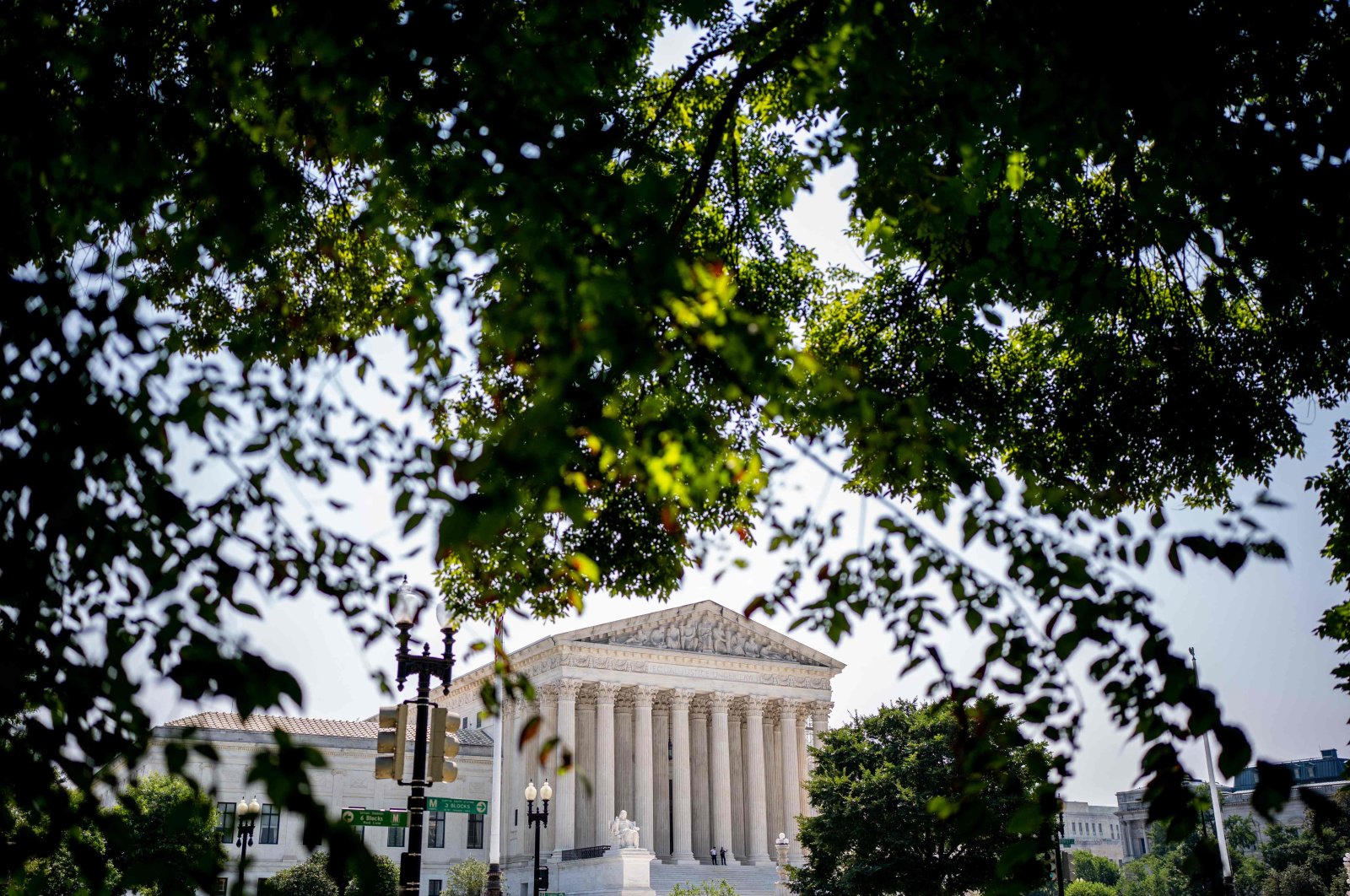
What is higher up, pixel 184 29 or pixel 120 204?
pixel 184 29

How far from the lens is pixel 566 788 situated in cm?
5625

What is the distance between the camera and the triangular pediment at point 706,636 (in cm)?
6138

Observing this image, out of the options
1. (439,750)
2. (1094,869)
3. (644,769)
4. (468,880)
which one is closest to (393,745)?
(439,750)

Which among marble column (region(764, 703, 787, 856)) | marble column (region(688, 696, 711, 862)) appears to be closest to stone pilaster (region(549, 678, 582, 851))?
marble column (region(688, 696, 711, 862))

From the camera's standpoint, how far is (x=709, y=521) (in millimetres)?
12453

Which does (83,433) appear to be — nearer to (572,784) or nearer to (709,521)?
(709,521)

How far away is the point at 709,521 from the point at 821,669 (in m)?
56.8

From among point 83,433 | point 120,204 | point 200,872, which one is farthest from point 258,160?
point 200,872

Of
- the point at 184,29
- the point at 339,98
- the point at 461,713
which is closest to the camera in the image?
the point at 339,98

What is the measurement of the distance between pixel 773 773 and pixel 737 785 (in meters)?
2.69

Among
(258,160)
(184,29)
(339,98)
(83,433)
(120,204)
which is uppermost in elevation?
(184,29)

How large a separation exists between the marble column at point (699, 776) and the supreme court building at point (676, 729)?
0.23 feet

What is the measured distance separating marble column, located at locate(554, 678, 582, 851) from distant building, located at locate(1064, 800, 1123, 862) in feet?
346

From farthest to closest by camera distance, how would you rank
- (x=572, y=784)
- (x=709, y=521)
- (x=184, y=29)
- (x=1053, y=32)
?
(x=572, y=784) < (x=709, y=521) < (x=184, y=29) < (x=1053, y=32)
